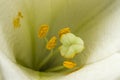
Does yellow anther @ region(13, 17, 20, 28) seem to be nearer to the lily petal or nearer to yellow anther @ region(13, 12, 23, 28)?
yellow anther @ region(13, 12, 23, 28)

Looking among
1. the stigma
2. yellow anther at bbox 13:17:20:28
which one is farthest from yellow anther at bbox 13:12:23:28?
the stigma

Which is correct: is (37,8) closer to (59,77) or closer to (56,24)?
(56,24)

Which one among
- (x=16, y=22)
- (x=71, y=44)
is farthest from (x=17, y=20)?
(x=71, y=44)

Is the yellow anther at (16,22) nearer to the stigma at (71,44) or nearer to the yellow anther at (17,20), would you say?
the yellow anther at (17,20)

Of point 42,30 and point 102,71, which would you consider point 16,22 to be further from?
point 102,71

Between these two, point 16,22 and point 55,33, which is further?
point 55,33

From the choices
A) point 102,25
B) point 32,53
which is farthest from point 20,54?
point 102,25

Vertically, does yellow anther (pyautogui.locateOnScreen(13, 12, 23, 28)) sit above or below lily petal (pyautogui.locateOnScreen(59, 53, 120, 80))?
above

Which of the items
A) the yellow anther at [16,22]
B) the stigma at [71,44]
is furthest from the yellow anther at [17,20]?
the stigma at [71,44]
